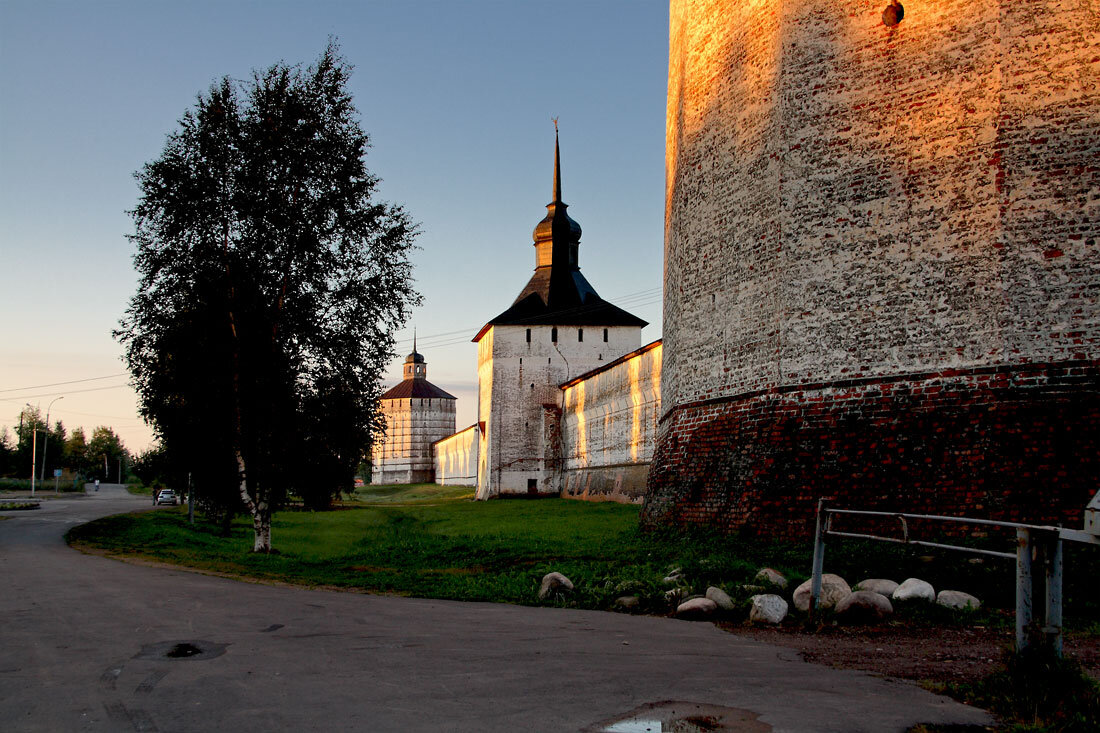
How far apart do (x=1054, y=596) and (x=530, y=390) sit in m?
47.0

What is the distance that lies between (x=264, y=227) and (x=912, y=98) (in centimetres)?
1140

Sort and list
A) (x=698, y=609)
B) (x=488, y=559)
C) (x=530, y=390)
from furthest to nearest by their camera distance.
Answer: (x=530, y=390) < (x=488, y=559) < (x=698, y=609)

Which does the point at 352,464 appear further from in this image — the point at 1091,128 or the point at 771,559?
the point at 1091,128

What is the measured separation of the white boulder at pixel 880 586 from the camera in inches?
364

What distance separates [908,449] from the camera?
11891 mm

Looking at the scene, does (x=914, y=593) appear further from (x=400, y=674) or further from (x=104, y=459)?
(x=104, y=459)

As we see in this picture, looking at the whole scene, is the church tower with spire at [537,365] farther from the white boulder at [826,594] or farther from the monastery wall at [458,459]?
the white boulder at [826,594]

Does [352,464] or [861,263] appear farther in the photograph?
[352,464]

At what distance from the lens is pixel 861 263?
1291 cm

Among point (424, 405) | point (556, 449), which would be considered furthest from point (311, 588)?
point (424, 405)

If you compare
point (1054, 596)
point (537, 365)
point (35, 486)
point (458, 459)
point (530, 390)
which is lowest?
point (35, 486)

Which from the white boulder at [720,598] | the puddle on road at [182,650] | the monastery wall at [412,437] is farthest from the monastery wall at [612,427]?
the monastery wall at [412,437]

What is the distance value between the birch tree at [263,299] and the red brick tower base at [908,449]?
6.86m

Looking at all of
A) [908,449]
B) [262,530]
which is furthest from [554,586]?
[262,530]
